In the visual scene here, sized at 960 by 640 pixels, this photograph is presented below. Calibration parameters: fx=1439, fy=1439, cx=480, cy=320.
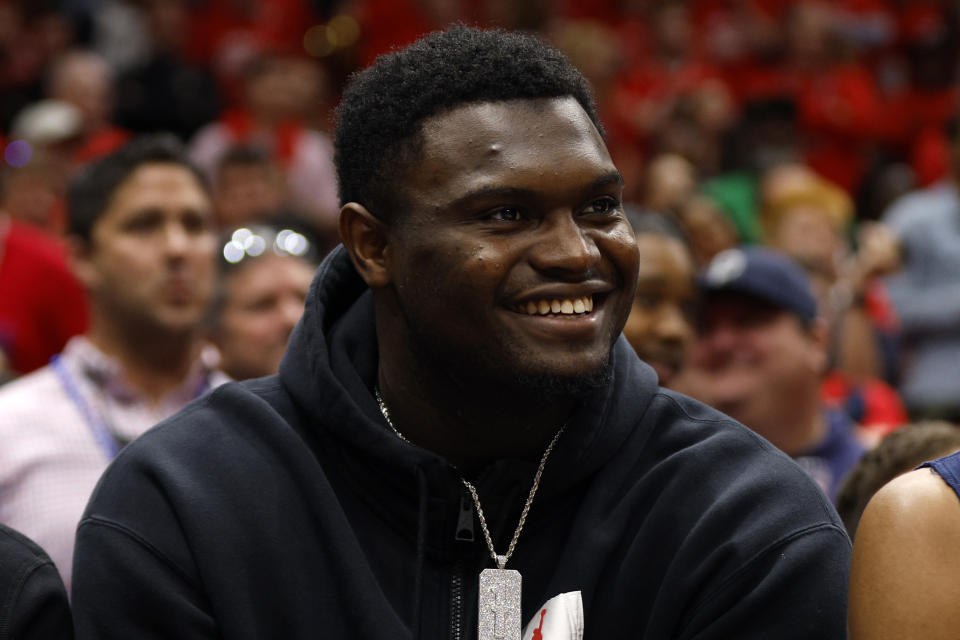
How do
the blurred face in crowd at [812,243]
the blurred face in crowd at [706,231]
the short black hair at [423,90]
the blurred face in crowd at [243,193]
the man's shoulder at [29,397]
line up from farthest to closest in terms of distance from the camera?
the blurred face in crowd at [243,193]
the blurred face in crowd at [706,231]
the blurred face in crowd at [812,243]
the man's shoulder at [29,397]
the short black hair at [423,90]

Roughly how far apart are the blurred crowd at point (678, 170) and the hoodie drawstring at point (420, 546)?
1.13 metres

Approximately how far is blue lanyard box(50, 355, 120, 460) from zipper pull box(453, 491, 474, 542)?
5.57 ft

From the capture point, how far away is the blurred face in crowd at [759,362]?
15.6 feet

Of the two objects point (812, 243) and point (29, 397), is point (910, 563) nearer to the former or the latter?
point (29, 397)

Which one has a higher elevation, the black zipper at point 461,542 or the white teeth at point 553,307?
the white teeth at point 553,307

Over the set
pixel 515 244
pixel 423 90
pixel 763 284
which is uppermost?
pixel 423 90

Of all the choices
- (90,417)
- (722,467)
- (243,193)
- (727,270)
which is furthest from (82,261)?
(243,193)

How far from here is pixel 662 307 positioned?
176 inches

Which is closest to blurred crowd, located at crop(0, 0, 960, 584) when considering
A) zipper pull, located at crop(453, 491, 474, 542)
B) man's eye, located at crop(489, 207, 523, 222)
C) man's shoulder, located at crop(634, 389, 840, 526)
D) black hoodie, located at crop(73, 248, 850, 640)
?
man's shoulder, located at crop(634, 389, 840, 526)

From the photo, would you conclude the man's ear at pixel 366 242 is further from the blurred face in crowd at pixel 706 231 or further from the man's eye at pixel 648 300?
the blurred face in crowd at pixel 706 231

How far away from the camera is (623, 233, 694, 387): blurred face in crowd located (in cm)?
438

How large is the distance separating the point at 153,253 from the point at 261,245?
0.67 metres

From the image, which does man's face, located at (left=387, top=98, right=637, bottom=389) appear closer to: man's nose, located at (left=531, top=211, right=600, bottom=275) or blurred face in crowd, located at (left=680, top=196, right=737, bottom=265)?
man's nose, located at (left=531, top=211, right=600, bottom=275)

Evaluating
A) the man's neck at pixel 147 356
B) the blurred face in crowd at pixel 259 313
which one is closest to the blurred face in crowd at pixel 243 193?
the blurred face in crowd at pixel 259 313
